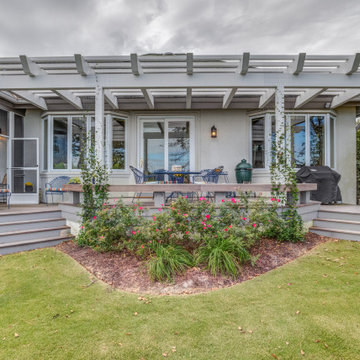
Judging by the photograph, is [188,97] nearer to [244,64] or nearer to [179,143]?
[179,143]

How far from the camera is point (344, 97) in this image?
620 centimetres

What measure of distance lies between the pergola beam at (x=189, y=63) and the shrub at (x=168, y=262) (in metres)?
3.46

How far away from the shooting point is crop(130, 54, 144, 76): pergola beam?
4324 mm

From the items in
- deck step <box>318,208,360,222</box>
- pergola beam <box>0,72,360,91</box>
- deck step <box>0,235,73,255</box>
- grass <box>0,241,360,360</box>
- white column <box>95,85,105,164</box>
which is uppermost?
pergola beam <box>0,72,360,91</box>

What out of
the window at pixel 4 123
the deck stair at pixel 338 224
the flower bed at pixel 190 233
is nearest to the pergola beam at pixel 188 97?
the flower bed at pixel 190 233

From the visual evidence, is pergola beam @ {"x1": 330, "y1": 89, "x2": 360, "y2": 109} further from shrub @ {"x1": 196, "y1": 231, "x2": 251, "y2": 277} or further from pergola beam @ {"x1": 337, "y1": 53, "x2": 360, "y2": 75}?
shrub @ {"x1": 196, "y1": 231, "x2": 251, "y2": 277}

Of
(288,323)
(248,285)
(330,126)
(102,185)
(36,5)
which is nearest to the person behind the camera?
(288,323)

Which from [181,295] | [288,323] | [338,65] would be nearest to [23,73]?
[181,295]

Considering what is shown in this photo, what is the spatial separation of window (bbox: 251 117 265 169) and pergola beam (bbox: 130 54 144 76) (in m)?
4.08

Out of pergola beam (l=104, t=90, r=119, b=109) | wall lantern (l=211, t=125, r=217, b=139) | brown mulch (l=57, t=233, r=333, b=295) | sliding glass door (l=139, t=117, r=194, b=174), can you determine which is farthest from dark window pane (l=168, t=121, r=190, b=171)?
brown mulch (l=57, t=233, r=333, b=295)

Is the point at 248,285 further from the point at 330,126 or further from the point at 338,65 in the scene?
the point at 330,126

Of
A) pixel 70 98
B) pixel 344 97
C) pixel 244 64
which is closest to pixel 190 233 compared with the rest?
pixel 244 64

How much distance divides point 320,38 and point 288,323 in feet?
28.5

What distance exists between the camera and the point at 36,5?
20.6 feet
